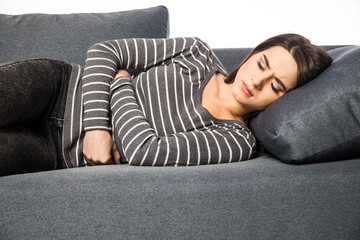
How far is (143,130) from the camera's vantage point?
2.82 feet

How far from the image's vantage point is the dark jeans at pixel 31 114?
720 mm

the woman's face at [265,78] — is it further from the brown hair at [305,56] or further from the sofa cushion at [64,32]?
the sofa cushion at [64,32]

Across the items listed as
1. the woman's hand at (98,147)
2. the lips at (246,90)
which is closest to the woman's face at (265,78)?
the lips at (246,90)

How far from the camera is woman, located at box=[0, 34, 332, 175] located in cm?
87

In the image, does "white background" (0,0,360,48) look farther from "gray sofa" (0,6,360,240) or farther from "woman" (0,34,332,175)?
"gray sofa" (0,6,360,240)

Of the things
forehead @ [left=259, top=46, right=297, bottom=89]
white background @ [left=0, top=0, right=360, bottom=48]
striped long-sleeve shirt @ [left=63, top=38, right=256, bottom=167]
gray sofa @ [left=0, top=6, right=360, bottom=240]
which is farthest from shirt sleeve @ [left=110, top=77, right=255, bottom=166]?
white background @ [left=0, top=0, right=360, bottom=48]

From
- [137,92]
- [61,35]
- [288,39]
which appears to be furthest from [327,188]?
[61,35]

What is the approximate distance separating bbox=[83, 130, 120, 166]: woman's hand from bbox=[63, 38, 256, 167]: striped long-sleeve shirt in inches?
1.2

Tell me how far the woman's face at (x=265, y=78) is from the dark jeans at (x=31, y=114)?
0.67 metres

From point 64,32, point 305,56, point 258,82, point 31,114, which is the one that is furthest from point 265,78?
point 64,32

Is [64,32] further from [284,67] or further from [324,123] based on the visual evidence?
[324,123]

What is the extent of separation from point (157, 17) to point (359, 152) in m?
1.07

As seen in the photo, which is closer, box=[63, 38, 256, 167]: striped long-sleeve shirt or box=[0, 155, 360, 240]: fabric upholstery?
box=[0, 155, 360, 240]: fabric upholstery

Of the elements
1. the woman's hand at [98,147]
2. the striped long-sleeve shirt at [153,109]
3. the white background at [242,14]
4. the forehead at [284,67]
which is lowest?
the woman's hand at [98,147]
